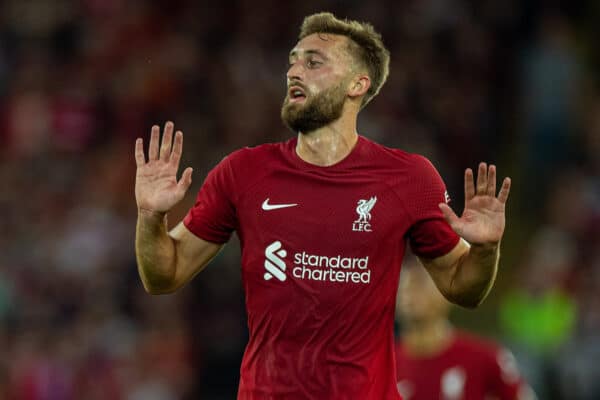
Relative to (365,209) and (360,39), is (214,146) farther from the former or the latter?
(365,209)

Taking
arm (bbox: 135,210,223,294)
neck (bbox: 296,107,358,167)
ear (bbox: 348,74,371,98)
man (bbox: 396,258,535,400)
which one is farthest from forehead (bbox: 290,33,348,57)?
man (bbox: 396,258,535,400)

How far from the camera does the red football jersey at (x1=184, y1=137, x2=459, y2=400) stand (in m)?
4.61

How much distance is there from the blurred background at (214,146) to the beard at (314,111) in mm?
5290

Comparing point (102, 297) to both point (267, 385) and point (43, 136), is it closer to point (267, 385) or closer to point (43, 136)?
point (43, 136)

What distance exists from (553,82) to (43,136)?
16.0ft

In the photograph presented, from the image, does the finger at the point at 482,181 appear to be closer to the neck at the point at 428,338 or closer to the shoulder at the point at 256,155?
the shoulder at the point at 256,155

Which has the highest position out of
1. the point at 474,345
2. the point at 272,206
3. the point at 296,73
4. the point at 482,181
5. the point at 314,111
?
the point at 296,73

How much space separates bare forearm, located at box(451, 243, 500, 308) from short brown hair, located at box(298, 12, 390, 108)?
0.78 m

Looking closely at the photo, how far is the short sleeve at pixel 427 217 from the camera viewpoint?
4.82 metres

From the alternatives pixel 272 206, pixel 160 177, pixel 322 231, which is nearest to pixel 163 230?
pixel 160 177

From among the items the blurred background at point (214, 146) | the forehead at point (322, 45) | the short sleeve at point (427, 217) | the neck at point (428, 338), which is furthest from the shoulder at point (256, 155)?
the blurred background at point (214, 146)

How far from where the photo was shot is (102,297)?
35.4 feet

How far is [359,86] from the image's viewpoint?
5.04 m

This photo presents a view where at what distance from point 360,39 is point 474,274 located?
104cm
